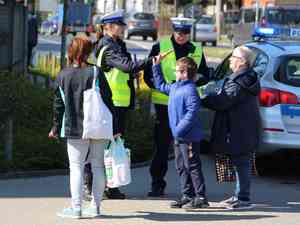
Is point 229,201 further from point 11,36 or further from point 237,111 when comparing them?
point 11,36

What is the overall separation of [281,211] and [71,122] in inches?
88.1

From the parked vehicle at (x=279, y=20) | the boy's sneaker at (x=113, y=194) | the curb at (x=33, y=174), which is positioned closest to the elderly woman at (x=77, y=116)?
the boy's sneaker at (x=113, y=194)

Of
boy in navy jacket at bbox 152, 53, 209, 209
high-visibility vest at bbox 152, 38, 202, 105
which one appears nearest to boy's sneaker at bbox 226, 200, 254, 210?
boy in navy jacket at bbox 152, 53, 209, 209

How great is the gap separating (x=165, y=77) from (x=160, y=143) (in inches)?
27.1

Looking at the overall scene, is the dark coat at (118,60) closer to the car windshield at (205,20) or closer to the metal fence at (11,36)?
the metal fence at (11,36)

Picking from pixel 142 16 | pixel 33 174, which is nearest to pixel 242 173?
pixel 33 174

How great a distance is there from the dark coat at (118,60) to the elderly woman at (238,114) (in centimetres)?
71

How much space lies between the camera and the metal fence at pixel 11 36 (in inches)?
616

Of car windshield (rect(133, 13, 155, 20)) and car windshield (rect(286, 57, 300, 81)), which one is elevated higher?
car windshield (rect(286, 57, 300, 81))

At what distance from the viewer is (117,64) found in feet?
26.4

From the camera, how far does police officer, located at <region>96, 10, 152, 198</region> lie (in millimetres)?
8070

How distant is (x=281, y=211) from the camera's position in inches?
316

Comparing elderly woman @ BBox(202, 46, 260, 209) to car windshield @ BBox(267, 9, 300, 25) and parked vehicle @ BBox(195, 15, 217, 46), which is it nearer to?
car windshield @ BBox(267, 9, 300, 25)

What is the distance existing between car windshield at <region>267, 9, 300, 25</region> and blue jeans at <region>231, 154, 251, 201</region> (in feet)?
103
